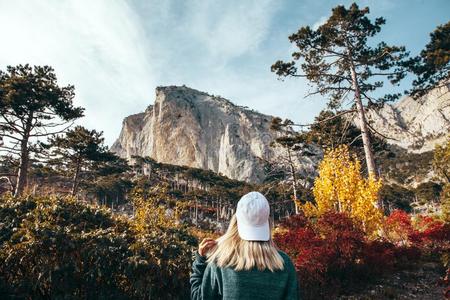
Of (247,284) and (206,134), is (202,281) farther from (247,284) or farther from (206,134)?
(206,134)

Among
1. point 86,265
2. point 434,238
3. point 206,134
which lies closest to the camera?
point 86,265

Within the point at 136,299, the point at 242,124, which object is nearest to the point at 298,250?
the point at 136,299

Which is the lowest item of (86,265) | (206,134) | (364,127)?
(86,265)

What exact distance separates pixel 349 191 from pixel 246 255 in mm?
8879

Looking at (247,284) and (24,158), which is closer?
(247,284)

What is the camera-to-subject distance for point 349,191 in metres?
9.94

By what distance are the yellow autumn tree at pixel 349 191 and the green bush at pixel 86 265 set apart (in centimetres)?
552

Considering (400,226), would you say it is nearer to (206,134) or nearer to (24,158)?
(24,158)

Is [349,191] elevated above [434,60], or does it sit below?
below

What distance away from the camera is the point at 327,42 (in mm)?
14930

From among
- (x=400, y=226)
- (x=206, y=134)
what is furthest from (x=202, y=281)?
(x=206, y=134)

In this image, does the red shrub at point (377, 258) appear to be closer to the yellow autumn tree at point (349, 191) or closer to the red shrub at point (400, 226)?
the yellow autumn tree at point (349, 191)

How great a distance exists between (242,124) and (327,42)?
80362 mm

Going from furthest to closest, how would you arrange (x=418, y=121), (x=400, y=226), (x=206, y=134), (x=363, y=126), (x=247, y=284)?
1. (x=206, y=134)
2. (x=418, y=121)
3. (x=363, y=126)
4. (x=400, y=226)
5. (x=247, y=284)
